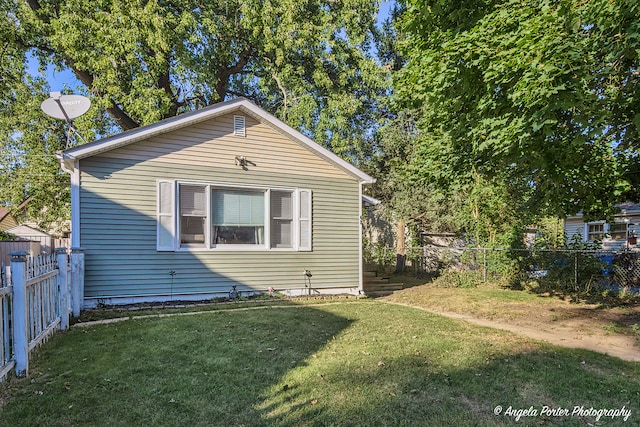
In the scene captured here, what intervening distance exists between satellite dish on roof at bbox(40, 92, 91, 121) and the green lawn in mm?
4973

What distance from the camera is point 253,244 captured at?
8820 mm

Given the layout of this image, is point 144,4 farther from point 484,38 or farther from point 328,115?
point 484,38

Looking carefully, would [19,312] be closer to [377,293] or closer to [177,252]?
[177,252]

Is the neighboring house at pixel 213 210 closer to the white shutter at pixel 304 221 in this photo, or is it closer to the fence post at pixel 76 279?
the white shutter at pixel 304 221

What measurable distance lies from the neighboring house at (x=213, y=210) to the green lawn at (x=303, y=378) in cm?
217

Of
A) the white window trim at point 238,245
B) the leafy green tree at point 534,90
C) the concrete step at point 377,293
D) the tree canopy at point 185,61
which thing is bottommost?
the concrete step at point 377,293

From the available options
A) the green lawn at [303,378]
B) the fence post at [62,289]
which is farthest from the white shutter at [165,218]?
the green lawn at [303,378]

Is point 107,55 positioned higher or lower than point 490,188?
higher

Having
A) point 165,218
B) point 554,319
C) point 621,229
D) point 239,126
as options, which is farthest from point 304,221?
point 621,229

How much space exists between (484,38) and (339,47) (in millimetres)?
12862

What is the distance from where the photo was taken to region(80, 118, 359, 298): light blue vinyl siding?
7352mm

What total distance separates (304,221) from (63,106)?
5990mm

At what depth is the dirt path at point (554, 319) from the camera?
5.33 metres

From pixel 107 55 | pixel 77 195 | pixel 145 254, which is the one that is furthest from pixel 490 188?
pixel 107 55
